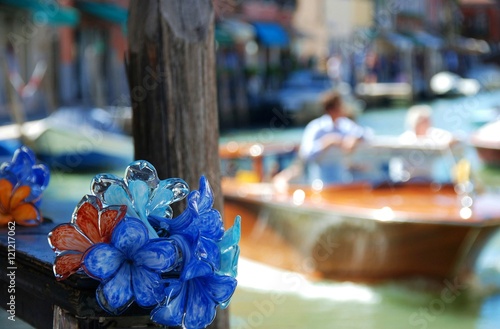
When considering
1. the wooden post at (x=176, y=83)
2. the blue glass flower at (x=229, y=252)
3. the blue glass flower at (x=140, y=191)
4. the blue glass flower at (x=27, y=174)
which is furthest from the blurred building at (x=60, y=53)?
the blue glass flower at (x=229, y=252)

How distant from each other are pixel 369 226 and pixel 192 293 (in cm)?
482

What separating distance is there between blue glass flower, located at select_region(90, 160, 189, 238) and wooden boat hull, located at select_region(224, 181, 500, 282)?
14.9 ft

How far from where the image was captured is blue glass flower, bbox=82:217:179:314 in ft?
4.43

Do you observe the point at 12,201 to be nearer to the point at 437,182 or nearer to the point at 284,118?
the point at 437,182

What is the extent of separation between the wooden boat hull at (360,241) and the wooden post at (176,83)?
153 inches

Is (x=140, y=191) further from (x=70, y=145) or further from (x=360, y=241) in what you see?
(x=70, y=145)

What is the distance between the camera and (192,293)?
139 centimetres

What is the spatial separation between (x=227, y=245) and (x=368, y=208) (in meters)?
4.85

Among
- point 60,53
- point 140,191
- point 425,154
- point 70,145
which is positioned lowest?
point 60,53

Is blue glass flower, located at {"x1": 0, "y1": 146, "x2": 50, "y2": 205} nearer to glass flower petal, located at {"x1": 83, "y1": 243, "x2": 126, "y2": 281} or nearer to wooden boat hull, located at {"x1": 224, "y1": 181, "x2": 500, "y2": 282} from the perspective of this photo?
glass flower petal, located at {"x1": 83, "y1": 243, "x2": 126, "y2": 281}

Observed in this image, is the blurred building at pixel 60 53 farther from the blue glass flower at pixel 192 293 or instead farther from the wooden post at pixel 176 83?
the blue glass flower at pixel 192 293

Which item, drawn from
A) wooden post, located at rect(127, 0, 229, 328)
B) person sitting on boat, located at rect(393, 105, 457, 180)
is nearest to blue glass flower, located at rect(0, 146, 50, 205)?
wooden post, located at rect(127, 0, 229, 328)

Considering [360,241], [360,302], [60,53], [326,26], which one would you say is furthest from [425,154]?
[326,26]

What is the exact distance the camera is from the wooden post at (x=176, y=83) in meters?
2.20
